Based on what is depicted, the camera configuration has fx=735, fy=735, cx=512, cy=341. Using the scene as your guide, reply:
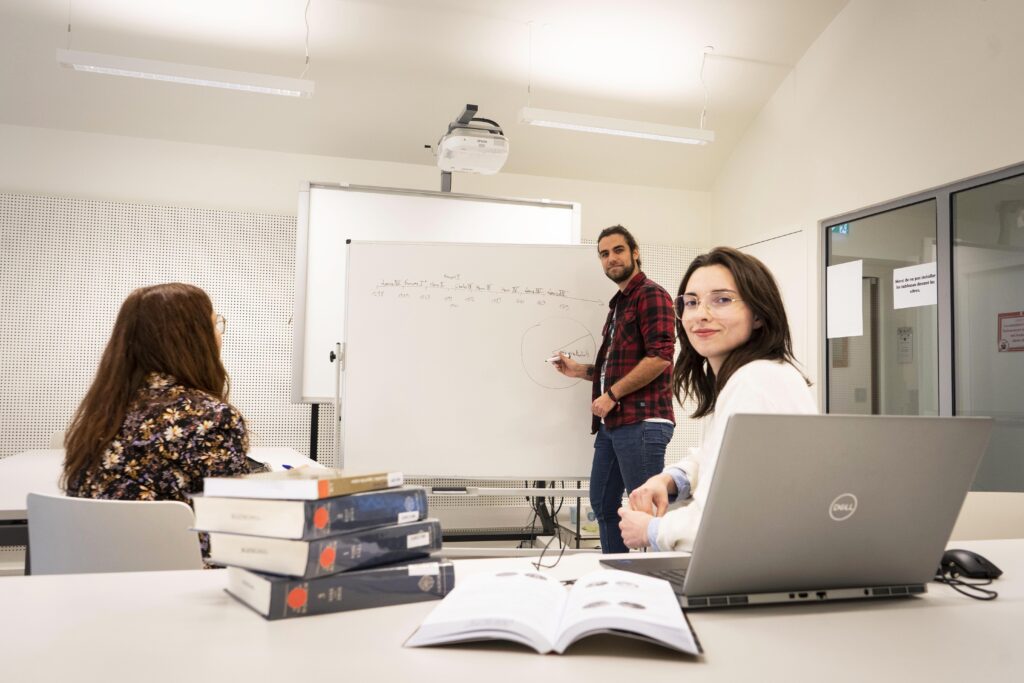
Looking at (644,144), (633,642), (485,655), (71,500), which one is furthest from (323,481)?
(644,144)

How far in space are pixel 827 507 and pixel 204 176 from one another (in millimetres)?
4477

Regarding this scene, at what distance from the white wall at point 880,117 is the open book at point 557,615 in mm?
3278

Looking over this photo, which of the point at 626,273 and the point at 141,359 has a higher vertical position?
the point at 626,273

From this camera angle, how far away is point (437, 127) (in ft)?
15.3

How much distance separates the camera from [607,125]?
13.2 feet

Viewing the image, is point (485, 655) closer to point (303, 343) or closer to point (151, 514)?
point (151, 514)

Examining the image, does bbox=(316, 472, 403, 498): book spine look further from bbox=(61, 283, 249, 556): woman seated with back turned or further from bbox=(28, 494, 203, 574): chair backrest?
bbox=(61, 283, 249, 556): woman seated with back turned

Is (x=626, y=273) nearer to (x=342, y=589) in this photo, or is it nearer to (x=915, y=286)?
(x=915, y=286)

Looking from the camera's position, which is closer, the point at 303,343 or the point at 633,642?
the point at 633,642

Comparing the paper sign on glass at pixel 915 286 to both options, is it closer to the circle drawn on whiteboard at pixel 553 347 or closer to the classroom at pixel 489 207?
the classroom at pixel 489 207

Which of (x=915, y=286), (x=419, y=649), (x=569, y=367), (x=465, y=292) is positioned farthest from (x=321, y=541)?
(x=915, y=286)

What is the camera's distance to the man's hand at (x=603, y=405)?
3.00 metres

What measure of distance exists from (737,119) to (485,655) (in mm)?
4786

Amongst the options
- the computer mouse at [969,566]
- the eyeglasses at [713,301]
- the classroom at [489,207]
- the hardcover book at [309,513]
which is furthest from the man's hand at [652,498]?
the classroom at [489,207]
